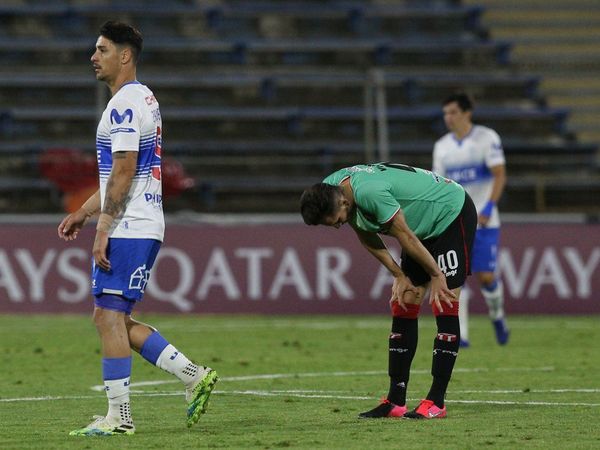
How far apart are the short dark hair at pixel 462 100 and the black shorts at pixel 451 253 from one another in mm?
5191

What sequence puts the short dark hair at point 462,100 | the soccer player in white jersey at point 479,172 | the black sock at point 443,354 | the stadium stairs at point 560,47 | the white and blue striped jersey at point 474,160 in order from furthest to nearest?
1. the stadium stairs at point 560,47
2. the white and blue striped jersey at point 474,160
3. the soccer player in white jersey at point 479,172
4. the short dark hair at point 462,100
5. the black sock at point 443,354

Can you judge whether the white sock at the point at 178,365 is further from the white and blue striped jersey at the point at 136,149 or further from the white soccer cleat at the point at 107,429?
the white and blue striped jersey at the point at 136,149

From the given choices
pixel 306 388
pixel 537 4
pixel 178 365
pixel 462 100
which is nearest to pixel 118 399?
pixel 178 365

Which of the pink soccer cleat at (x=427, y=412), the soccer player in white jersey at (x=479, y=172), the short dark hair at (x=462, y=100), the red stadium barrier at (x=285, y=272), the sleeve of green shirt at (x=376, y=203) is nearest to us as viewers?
the sleeve of green shirt at (x=376, y=203)

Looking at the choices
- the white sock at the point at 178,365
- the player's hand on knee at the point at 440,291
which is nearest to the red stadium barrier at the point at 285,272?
the player's hand on knee at the point at 440,291

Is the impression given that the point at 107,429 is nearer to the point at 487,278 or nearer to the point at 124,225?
the point at 124,225

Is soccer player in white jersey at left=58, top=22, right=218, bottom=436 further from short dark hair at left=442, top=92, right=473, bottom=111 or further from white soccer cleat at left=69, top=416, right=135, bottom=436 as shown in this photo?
short dark hair at left=442, top=92, right=473, bottom=111

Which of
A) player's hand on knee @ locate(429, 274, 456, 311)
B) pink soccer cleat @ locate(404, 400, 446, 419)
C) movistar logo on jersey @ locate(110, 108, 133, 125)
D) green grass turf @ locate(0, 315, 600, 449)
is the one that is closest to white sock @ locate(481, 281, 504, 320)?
green grass turf @ locate(0, 315, 600, 449)

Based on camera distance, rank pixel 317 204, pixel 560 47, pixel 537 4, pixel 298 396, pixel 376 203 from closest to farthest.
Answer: pixel 317 204, pixel 376 203, pixel 298 396, pixel 560 47, pixel 537 4

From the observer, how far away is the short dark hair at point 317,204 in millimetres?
7727

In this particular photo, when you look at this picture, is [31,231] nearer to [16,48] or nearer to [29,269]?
[29,269]

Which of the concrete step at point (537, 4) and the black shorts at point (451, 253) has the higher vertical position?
the concrete step at point (537, 4)

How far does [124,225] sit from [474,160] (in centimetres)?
712

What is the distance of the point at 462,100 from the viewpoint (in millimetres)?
13930
